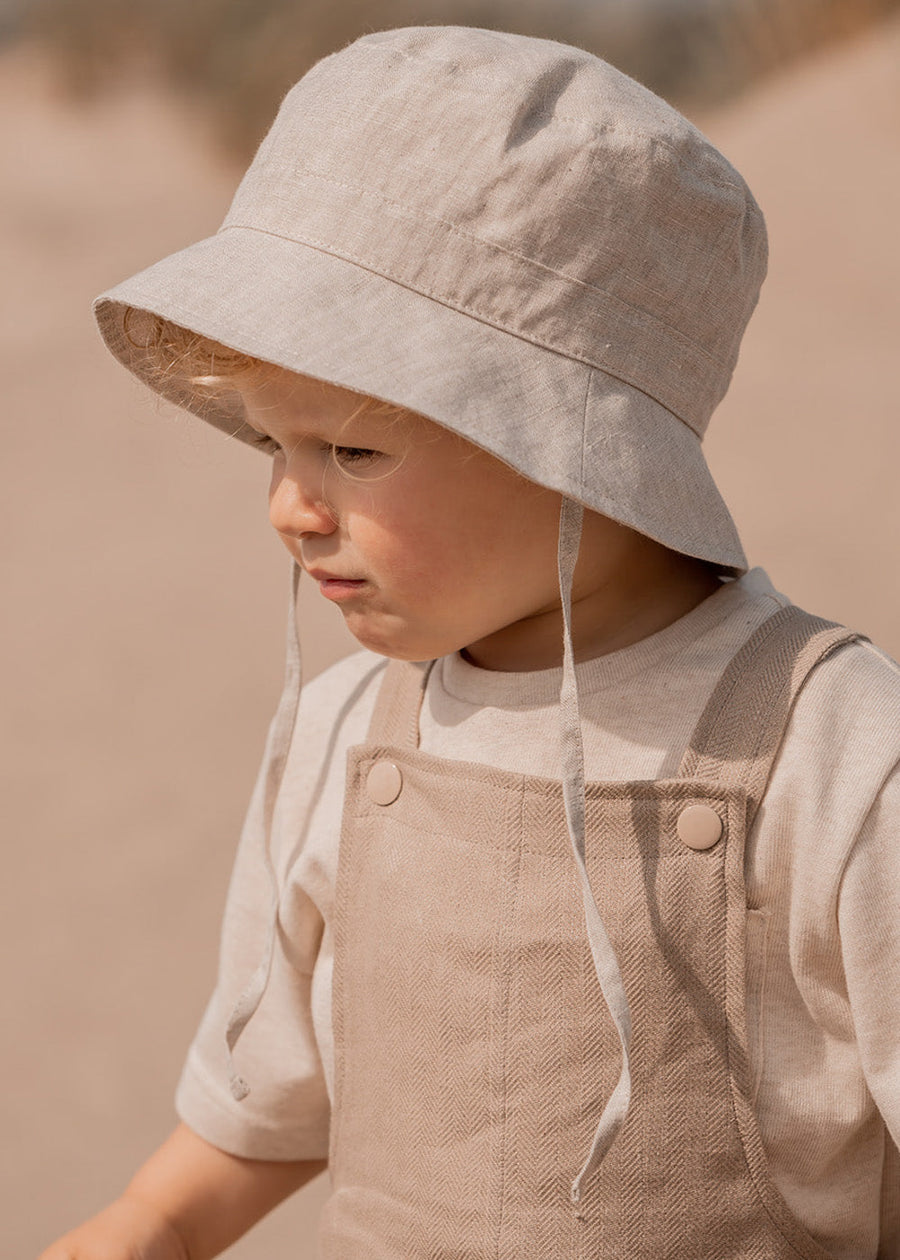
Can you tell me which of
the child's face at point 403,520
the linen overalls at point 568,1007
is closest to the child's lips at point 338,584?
the child's face at point 403,520

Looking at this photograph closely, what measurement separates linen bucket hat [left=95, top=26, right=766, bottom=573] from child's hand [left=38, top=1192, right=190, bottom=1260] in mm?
602

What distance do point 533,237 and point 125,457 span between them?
2.63m

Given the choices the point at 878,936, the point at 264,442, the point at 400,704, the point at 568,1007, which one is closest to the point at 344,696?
the point at 400,704

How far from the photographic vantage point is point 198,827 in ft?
7.48

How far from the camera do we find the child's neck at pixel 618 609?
0.94 metres

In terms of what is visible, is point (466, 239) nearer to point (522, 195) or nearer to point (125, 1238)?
point (522, 195)

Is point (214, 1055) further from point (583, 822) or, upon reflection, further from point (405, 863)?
point (583, 822)

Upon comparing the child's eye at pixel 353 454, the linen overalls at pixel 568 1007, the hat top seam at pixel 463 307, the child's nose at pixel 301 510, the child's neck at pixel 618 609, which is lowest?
the linen overalls at pixel 568 1007

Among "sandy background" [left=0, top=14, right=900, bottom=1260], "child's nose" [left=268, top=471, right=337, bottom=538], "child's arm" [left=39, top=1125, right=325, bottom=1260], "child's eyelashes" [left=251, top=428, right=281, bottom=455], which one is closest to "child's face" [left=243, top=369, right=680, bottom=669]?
"child's nose" [left=268, top=471, right=337, bottom=538]

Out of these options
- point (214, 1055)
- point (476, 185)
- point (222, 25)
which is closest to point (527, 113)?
point (476, 185)

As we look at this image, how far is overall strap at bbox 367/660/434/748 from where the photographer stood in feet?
3.27

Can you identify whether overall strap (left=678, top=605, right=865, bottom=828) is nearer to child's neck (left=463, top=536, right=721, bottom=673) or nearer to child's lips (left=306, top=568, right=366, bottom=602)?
child's neck (left=463, top=536, right=721, bottom=673)

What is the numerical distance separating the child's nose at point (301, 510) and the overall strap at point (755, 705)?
10.0 inches

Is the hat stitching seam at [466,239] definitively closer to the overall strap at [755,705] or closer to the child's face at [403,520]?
the child's face at [403,520]
